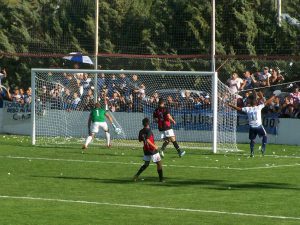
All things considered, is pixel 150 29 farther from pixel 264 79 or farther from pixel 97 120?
pixel 97 120

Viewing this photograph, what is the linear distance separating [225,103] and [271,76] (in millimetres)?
5533

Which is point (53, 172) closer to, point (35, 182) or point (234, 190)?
point (35, 182)

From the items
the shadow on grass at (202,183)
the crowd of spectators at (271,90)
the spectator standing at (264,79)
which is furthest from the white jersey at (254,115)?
the shadow on grass at (202,183)

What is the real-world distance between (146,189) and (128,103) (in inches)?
644

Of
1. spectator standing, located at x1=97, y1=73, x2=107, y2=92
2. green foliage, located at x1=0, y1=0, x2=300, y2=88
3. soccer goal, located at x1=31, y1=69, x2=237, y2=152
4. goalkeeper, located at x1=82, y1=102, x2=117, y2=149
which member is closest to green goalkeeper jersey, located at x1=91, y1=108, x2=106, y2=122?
goalkeeper, located at x1=82, y1=102, x2=117, y2=149

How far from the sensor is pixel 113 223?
1809 cm

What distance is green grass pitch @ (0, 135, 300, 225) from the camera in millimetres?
18953

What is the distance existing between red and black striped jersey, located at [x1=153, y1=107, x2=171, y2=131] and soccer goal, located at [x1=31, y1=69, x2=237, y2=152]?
2.63m

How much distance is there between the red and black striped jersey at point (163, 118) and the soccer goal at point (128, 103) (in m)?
2.63

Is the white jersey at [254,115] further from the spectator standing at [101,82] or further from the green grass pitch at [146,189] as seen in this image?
the spectator standing at [101,82]

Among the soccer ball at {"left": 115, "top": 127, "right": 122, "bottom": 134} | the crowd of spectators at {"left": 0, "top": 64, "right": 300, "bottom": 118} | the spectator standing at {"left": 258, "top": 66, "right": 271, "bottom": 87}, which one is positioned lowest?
the soccer ball at {"left": 115, "top": 127, "right": 122, "bottom": 134}

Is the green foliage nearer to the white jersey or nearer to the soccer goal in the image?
the soccer goal

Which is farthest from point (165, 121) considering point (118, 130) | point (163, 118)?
point (118, 130)

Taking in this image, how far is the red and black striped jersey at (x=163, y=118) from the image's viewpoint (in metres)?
33.6
